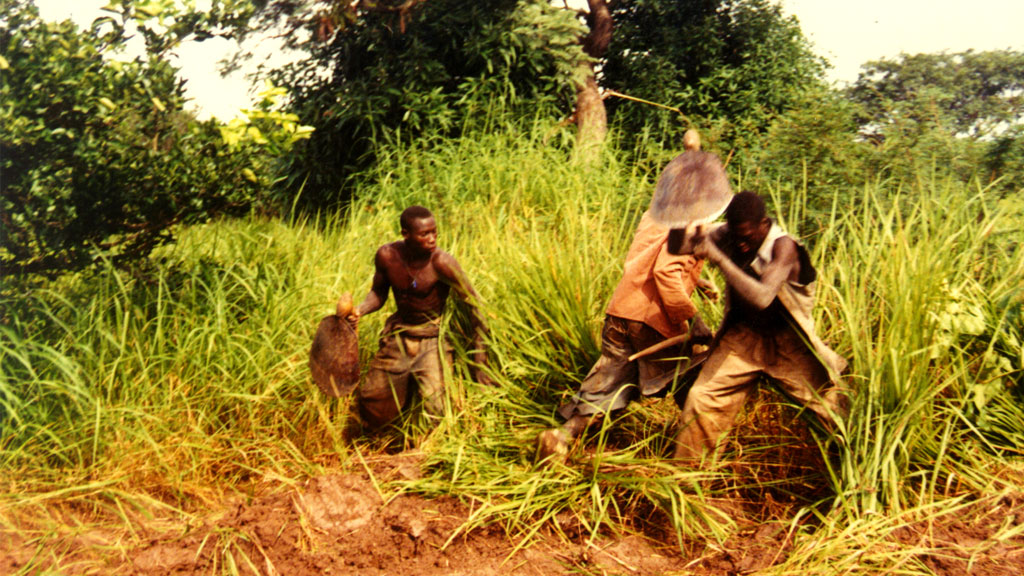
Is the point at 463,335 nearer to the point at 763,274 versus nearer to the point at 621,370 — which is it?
the point at 621,370

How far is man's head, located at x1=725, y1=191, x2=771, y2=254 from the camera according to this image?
3334 mm

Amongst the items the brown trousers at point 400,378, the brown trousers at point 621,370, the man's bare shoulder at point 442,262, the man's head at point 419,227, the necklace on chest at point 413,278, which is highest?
the man's head at point 419,227

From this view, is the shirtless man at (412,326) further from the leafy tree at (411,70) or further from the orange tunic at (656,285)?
the leafy tree at (411,70)

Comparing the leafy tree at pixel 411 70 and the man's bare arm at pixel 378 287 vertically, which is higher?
the leafy tree at pixel 411 70

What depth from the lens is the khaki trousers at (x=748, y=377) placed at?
355 cm

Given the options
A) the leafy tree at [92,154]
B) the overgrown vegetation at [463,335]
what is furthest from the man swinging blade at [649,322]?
the leafy tree at [92,154]

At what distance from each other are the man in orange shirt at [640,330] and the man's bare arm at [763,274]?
0.36 meters

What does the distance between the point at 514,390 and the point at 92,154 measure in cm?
230

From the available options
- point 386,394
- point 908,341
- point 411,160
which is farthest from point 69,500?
point 411,160

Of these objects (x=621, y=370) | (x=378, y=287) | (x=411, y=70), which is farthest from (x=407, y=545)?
(x=411, y=70)

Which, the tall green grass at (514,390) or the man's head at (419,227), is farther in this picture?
the man's head at (419,227)

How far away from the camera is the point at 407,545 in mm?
3543

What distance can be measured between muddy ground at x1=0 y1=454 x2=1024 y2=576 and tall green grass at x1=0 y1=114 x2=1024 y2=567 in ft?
0.31

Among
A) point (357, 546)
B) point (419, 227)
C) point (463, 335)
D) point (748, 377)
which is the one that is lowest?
point (357, 546)
